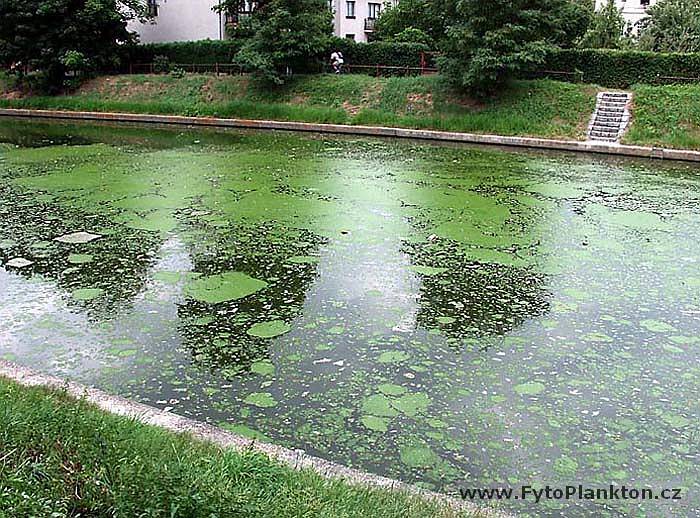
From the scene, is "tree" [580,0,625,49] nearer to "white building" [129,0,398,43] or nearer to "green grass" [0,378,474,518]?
"white building" [129,0,398,43]

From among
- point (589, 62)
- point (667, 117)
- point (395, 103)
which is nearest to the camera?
point (667, 117)

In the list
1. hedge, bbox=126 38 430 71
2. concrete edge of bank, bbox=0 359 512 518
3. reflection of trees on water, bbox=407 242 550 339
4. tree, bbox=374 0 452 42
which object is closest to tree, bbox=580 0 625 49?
tree, bbox=374 0 452 42

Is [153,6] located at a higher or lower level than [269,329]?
higher

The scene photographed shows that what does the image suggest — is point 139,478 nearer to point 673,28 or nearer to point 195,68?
point 195,68

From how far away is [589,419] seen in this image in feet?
12.5

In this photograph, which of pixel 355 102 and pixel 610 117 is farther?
pixel 355 102

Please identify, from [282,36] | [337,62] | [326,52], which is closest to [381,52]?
[337,62]

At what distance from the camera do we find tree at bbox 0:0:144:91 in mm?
22359

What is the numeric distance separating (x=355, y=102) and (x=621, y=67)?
6.77 m

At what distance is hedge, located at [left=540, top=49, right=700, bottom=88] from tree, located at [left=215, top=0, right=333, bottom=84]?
6494mm

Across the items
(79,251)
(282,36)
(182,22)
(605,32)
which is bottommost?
(79,251)

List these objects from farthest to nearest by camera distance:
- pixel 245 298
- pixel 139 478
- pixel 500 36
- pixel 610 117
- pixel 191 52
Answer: pixel 191 52 → pixel 500 36 → pixel 610 117 → pixel 245 298 → pixel 139 478

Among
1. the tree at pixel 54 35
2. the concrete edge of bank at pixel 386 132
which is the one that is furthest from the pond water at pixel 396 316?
the tree at pixel 54 35

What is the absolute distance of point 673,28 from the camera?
952 inches
